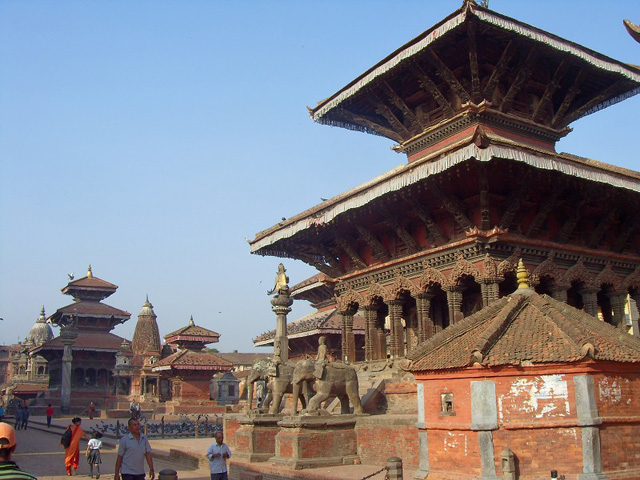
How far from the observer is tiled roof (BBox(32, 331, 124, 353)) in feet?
170

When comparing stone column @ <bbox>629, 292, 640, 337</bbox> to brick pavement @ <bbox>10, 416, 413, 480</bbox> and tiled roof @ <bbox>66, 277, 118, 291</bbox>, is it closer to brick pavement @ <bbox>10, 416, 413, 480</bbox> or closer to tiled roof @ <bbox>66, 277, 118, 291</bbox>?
brick pavement @ <bbox>10, 416, 413, 480</bbox>

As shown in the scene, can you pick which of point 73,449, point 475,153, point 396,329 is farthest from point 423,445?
point 396,329

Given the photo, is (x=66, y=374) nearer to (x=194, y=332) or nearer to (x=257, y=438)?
(x=194, y=332)

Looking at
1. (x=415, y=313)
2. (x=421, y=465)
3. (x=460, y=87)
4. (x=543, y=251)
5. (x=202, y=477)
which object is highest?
(x=460, y=87)

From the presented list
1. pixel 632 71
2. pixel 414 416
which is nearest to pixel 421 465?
pixel 414 416

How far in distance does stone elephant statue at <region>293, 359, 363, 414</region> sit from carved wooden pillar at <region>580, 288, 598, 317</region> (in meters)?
7.46

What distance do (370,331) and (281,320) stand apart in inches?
159

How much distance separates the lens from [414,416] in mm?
12570

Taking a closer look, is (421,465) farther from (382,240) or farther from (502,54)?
(502,54)

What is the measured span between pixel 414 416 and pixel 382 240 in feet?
27.2

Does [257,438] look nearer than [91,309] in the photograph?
Yes

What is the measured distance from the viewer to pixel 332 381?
14461 millimetres

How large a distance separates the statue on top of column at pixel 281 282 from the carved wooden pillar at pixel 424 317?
379 cm

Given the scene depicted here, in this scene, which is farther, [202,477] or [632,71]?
[632,71]
